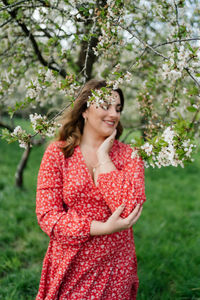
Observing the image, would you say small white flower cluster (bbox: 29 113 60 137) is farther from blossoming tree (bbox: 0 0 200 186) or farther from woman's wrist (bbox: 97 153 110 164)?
woman's wrist (bbox: 97 153 110 164)

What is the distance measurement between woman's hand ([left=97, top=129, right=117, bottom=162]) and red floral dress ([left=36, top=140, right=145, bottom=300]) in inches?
5.2

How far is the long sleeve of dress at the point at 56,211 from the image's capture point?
67.0 inches

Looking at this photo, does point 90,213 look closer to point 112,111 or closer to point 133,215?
point 133,215

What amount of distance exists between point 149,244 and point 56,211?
88.7 inches

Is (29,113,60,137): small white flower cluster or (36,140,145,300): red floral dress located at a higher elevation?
(29,113,60,137): small white flower cluster

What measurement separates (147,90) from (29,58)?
1.39 meters

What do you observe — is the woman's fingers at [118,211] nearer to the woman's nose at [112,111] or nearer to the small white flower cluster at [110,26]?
the woman's nose at [112,111]

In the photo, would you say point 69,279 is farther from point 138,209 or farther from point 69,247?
point 138,209

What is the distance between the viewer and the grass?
8.90 feet

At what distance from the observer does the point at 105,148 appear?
1.97 m

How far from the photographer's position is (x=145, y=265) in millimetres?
3074

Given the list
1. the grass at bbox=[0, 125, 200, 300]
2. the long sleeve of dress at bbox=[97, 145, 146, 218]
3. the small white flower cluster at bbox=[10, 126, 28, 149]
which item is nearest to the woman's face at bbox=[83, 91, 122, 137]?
the long sleeve of dress at bbox=[97, 145, 146, 218]

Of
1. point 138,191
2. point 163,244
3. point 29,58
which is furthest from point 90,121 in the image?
point 163,244

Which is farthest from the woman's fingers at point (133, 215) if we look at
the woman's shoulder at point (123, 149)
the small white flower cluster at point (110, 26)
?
the small white flower cluster at point (110, 26)
